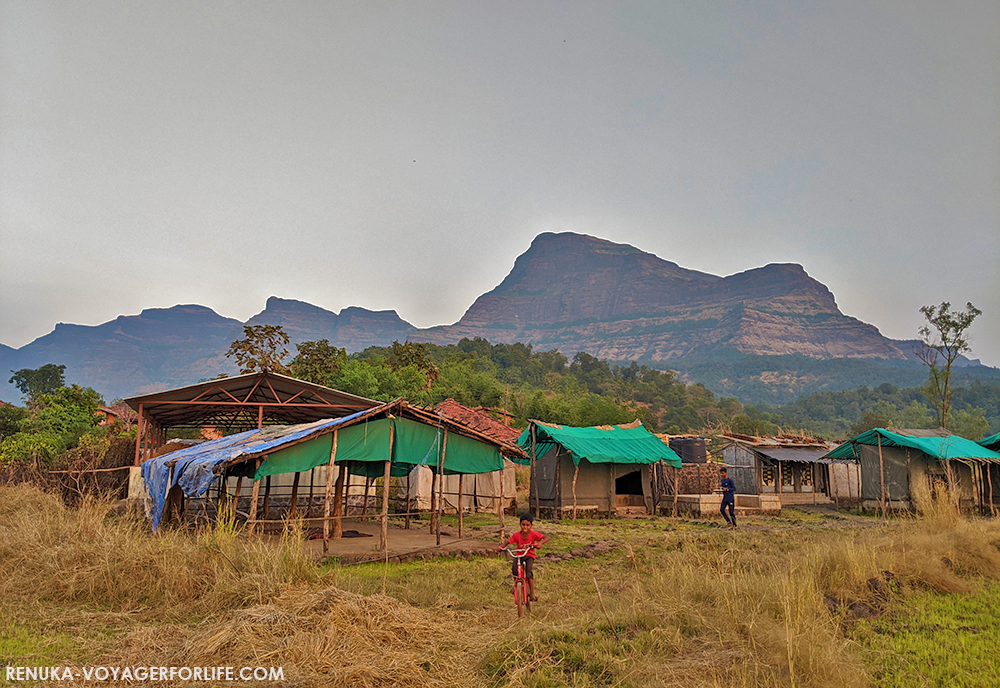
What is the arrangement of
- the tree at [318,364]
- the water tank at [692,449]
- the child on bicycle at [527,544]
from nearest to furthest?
1. the child on bicycle at [527,544]
2. the water tank at [692,449]
3. the tree at [318,364]

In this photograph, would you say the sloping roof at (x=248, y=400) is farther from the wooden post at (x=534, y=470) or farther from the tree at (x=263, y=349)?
the tree at (x=263, y=349)

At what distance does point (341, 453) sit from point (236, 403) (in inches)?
393

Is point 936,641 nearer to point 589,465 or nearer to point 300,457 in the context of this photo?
point 300,457

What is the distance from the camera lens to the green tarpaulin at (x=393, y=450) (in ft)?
41.6

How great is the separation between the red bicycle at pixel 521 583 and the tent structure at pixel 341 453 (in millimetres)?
4439

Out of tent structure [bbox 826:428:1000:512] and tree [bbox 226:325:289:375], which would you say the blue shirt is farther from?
tree [bbox 226:325:289:375]

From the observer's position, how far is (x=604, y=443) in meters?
22.6

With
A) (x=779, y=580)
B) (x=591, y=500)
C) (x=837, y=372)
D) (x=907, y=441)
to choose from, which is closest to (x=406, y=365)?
(x=591, y=500)

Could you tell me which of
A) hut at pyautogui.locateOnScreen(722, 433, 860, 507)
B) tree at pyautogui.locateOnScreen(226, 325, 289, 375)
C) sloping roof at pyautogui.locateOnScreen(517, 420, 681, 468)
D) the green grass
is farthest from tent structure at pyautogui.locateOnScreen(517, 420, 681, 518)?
tree at pyautogui.locateOnScreen(226, 325, 289, 375)

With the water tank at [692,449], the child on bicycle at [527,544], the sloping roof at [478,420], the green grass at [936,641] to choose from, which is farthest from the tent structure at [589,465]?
the green grass at [936,641]

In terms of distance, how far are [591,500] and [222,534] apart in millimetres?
16167

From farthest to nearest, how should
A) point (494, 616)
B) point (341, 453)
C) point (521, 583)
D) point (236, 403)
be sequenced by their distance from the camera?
point (236, 403) → point (341, 453) → point (521, 583) → point (494, 616)

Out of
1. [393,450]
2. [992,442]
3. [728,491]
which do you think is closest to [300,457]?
[393,450]

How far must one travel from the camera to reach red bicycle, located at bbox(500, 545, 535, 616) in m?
8.17
